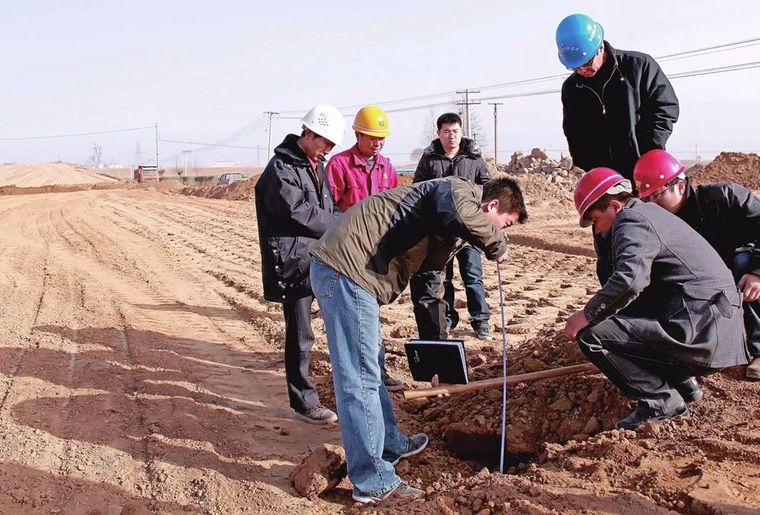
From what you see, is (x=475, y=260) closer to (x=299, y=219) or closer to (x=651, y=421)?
(x=299, y=219)

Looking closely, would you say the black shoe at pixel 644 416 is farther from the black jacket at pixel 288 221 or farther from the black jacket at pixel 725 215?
the black jacket at pixel 288 221

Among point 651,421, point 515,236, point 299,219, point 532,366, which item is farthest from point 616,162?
point 515,236

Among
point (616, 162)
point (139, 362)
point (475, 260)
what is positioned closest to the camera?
point (616, 162)

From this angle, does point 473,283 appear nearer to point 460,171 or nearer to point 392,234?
point 460,171

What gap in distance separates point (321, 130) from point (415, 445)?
2.14 m

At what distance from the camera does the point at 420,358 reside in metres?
4.86

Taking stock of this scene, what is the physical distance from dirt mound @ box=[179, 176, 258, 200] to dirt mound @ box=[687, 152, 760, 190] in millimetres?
18455

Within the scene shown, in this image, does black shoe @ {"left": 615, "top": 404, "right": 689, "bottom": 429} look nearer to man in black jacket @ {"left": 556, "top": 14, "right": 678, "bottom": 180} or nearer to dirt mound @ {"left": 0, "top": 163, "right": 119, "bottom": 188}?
man in black jacket @ {"left": 556, "top": 14, "right": 678, "bottom": 180}

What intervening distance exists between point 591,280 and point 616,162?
556 cm

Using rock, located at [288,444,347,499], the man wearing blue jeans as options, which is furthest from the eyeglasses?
rock, located at [288,444,347,499]

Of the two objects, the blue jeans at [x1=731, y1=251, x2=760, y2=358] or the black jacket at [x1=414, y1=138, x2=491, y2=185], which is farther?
the black jacket at [x1=414, y1=138, x2=491, y2=185]

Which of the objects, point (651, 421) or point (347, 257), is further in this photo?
point (651, 421)

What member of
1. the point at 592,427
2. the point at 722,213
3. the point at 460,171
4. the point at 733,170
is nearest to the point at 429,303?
the point at 460,171

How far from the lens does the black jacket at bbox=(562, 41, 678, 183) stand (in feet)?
17.1
